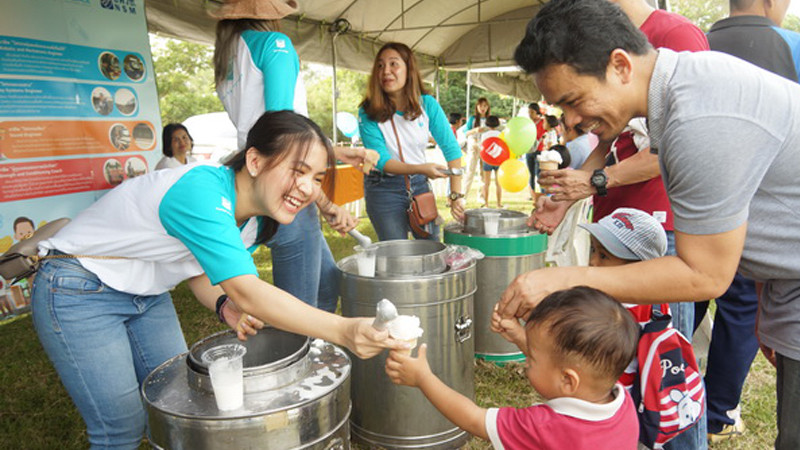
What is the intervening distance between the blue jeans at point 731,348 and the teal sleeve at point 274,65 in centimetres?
216

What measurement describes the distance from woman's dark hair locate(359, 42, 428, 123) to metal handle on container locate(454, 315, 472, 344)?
1.54 meters

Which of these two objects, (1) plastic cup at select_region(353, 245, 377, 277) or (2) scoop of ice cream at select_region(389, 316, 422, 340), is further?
(1) plastic cup at select_region(353, 245, 377, 277)

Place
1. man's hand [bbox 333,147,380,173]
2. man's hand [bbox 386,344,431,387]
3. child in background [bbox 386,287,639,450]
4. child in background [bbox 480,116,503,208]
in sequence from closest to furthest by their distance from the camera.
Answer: child in background [bbox 386,287,639,450] → man's hand [bbox 386,344,431,387] → man's hand [bbox 333,147,380,173] → child in background [bbox 480,116,503,208]

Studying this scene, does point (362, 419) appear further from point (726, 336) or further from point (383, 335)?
point (726, 336)

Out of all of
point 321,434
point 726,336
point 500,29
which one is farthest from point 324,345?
point 500,29

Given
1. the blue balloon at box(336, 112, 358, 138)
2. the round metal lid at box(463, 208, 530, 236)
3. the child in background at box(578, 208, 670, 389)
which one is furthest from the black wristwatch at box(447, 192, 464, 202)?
the blue balloon at box(336, 112, 358, 138)

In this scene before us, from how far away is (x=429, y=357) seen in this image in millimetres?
2314

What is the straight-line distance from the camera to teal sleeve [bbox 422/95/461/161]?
3.52 meters

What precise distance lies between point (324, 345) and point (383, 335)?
20.6 inches

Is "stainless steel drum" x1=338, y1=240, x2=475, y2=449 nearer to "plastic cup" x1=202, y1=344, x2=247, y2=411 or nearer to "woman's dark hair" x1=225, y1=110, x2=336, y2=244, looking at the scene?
"woman's dark hair" x1=225, y1=110, x2=336, y2=244

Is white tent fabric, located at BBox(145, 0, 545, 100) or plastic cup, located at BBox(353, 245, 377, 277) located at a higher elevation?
white tent fabric, located at BBox(145, 0, 545, 100)

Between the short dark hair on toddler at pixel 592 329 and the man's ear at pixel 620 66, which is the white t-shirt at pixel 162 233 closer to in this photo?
the short dark hair on toddler at pixel 592 329

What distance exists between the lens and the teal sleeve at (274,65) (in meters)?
Answer: 2.16

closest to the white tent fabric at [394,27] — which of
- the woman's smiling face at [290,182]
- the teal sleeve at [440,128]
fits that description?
the teal sleeve at [440,128]
